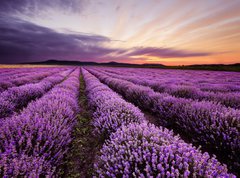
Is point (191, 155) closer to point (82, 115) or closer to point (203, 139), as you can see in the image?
point (203, 139)

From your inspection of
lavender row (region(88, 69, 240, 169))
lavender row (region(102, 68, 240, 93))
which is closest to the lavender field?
lavender row (region(88, 69, 240, 169))

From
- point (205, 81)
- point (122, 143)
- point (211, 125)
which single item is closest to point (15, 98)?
point (122, 143)

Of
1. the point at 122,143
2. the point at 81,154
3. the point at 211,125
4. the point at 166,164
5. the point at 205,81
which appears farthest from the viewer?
the point at 205,81

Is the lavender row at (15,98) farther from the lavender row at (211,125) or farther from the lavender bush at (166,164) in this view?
the lavender row at (211,125)

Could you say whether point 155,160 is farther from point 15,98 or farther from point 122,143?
point 15,98

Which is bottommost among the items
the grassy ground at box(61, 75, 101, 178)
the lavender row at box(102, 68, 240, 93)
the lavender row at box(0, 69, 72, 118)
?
the grassy ground at box(61, 75, 101, 178)

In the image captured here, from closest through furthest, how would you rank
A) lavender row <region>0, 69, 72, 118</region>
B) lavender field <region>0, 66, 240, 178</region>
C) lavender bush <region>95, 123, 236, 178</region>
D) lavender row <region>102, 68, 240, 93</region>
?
lavender bush <region>95, 123, 236, 178</region>
lavender field <region>0, 66, 240, 178</region>
lavender row <region>0, 69, 72, 118</region>
lavender row <region>102, 68, 240, 93</region>

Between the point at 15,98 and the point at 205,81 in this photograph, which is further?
the point at 205,81

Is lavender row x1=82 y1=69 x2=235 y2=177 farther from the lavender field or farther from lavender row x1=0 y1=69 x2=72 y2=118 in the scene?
lavender row x1=0 y1=69 x2=72 y2=118

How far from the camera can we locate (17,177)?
1303 mm

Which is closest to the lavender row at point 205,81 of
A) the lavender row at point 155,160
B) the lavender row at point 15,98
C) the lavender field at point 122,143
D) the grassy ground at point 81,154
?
the lavender field at point 122,143

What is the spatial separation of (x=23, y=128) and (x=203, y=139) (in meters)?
3.16

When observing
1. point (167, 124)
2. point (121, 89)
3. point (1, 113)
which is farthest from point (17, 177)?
point (121, 89)

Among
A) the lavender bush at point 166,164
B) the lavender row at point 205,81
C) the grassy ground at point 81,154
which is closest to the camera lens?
the lavender bush at point 166,164
